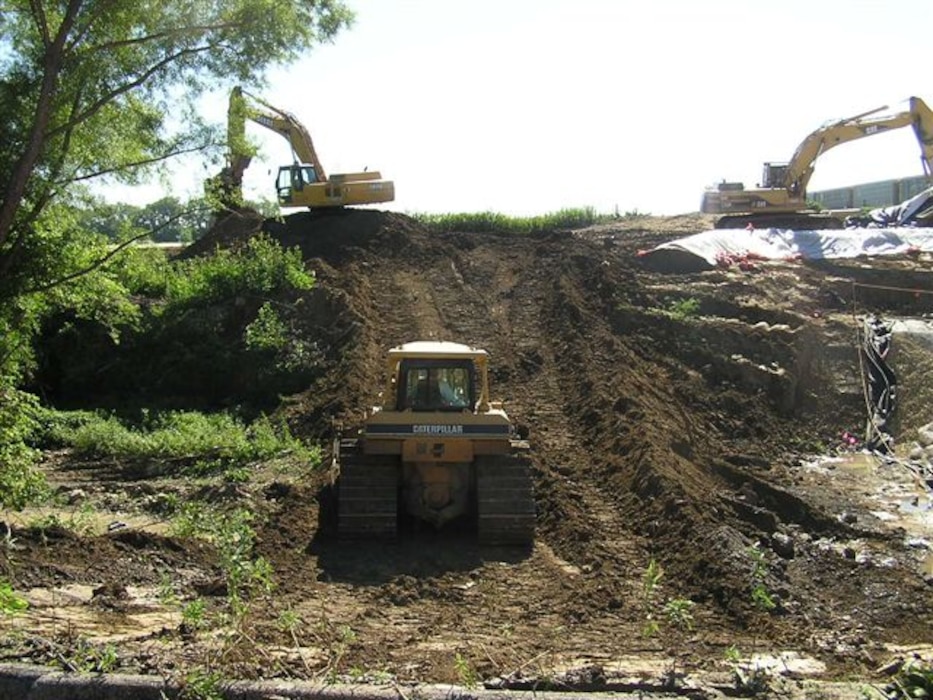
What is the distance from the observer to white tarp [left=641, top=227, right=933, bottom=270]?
78.0ft

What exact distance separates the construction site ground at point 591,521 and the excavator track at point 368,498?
22cm

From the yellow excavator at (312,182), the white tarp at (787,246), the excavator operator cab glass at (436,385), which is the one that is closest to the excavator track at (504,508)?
the excavator operator cab glass at (436,385)

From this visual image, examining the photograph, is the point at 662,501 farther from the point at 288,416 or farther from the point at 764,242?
the point at 764,242

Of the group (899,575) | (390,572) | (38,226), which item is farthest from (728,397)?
(38,226)

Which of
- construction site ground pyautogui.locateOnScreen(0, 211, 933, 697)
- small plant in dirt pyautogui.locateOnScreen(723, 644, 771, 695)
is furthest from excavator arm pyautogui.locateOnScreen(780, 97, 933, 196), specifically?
small plant in dirt pyautogui.locateOnScreen(723, 644, 771, 695)

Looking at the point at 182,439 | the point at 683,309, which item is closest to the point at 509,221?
the point at 683,309

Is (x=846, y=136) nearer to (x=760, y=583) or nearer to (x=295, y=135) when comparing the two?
(x=295, y=135)

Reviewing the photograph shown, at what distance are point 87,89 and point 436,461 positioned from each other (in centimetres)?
580

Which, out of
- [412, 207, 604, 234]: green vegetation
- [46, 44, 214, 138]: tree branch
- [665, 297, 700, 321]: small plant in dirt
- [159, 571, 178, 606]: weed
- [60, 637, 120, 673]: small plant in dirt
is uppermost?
[46, 44, 214, 138]: tree branch

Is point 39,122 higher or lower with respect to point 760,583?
higher

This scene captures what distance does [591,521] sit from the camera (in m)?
12.5

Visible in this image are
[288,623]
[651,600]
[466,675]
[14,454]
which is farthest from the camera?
[14,454]

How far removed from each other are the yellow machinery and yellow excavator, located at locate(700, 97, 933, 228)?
18.6m

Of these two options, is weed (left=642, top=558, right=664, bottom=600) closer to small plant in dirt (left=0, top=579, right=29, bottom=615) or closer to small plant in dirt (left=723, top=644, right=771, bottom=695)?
small plant in dirt (left=723, top=644, right=771, bottom=695)
